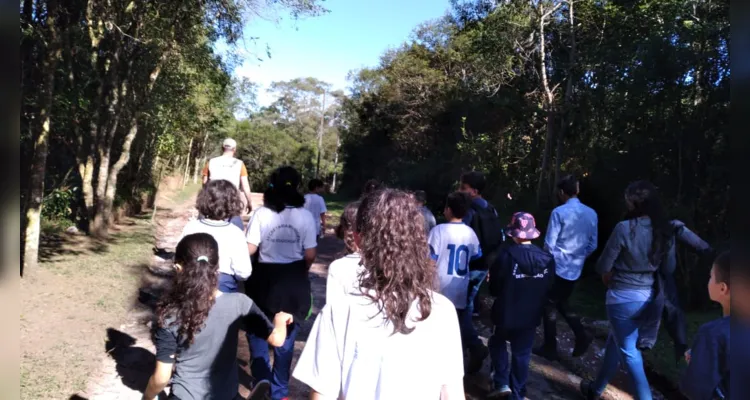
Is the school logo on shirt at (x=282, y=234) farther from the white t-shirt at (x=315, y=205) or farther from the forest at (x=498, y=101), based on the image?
the forest at (x=498, y=101)

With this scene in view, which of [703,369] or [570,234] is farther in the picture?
[570,234]

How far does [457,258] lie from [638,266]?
135cm

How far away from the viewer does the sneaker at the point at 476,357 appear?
5031mm

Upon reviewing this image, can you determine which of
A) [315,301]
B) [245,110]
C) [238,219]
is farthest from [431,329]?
[245,110]

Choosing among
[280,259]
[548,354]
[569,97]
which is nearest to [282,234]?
[280,259]

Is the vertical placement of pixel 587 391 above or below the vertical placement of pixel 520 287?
below

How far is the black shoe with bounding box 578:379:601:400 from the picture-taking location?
178 inches

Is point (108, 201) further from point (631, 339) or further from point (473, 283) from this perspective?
point (631, 339)

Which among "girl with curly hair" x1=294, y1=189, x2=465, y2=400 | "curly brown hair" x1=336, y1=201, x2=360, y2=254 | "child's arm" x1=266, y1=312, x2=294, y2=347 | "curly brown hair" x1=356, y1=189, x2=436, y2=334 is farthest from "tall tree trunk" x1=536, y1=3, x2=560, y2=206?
"girl with curly hair" x1=294, y1=189, x2=465, y2=400

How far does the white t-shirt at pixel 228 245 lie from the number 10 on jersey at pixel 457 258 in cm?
164

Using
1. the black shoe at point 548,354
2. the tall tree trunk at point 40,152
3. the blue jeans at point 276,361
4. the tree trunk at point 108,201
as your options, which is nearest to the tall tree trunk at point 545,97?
the black shoe at point 548,354

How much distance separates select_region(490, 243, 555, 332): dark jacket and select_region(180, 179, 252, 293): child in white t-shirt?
192 centimetres

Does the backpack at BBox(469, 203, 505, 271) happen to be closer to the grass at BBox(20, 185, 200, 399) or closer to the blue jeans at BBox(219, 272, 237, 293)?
the blue jeans at BBox(219, 272, 237, 293)

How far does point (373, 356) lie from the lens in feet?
6.28
